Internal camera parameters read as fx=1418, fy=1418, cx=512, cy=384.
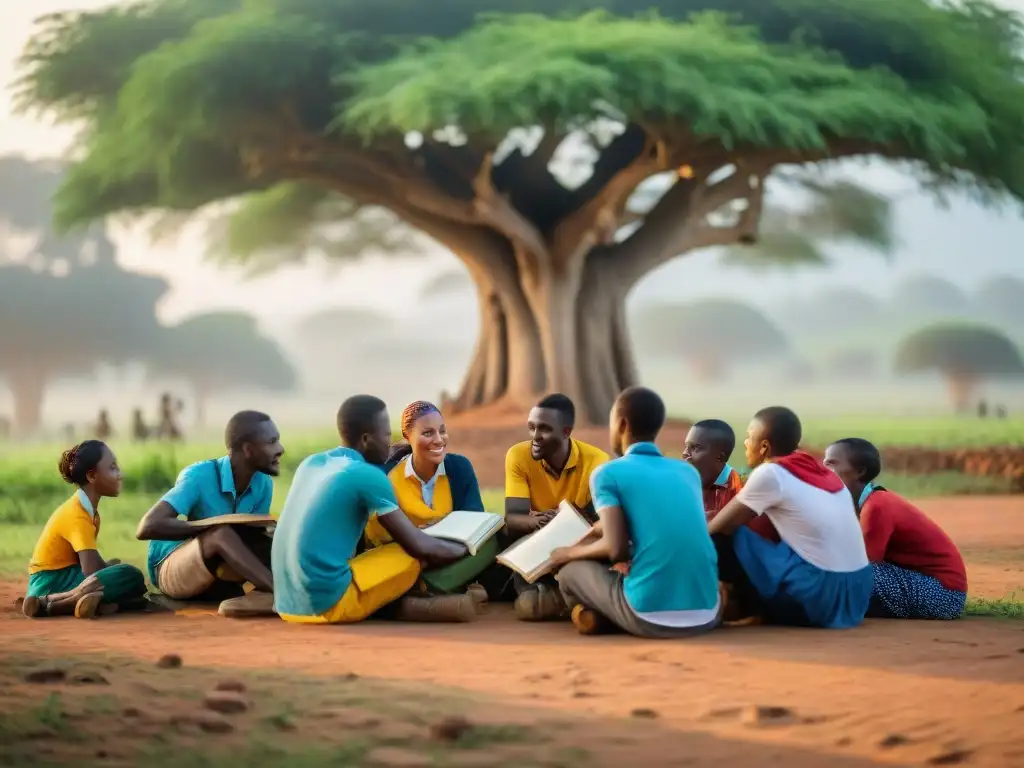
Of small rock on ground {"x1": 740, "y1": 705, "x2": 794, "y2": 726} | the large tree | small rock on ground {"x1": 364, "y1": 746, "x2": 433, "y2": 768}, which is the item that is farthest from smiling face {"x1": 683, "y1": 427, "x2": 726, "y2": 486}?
the large tree

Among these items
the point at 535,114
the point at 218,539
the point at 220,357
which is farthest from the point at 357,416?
A: the point at 220,357

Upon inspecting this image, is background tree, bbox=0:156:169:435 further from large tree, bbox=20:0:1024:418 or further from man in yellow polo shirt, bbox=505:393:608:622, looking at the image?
man in yellow polo shirt, bbox=505:393:608:622

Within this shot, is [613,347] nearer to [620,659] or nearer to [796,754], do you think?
[620,659]

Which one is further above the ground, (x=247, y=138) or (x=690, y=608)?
(x=247, y=138)

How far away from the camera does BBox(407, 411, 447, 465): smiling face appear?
307 inches

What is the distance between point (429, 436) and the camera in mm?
7797

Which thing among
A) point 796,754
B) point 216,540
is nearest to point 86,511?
point 216,540

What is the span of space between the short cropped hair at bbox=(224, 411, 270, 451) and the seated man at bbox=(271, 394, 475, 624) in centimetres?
66

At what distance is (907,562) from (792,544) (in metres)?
0.92

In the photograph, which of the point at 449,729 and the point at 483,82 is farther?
the point at 483,82

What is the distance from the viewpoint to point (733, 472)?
8.19 metres

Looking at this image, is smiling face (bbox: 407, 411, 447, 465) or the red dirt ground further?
smiling face (bbox: 407, 411, 447, 465)

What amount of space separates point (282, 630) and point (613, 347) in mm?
18629

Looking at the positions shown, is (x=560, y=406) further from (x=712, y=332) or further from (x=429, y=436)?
(x=712, y=332)
